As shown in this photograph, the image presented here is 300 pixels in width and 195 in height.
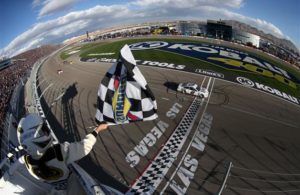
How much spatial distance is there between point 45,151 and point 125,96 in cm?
171

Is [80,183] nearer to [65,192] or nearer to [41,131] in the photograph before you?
[65,192]

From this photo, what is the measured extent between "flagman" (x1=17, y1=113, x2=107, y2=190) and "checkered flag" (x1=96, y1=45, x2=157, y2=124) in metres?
1.15

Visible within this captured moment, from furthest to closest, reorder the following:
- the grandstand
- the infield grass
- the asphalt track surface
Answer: the grandstand, the infield grass, the asphalt track surface

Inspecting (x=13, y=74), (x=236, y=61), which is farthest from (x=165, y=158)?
(x=13, y=74)

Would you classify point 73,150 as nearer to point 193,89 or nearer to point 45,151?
point 45,151

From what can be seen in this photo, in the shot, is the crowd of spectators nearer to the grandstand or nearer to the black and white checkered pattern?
the grandstand

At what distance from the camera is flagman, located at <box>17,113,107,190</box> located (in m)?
2.68

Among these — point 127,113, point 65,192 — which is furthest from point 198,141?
point 65,192

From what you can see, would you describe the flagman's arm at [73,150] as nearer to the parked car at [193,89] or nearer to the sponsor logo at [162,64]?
the parked car at [193,89]

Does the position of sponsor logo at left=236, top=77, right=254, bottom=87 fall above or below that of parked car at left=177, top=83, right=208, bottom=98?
above

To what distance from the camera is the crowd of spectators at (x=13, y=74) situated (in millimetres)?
12557

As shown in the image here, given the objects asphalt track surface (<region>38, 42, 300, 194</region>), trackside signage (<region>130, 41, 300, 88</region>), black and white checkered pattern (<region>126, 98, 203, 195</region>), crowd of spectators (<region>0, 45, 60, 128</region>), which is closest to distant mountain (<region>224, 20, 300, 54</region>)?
trackside signage (<region>130, 41, 300, 88</region>)

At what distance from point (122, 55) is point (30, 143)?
194 cm

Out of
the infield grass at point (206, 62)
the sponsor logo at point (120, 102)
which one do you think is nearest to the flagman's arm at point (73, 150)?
the sponsor logo at point (120, 102)
